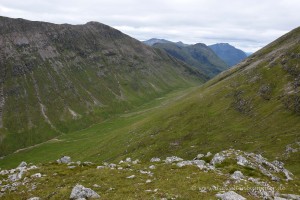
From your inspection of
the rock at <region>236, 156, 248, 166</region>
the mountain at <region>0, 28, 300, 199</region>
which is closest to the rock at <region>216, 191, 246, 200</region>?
the mountain at <region>0, 28, 300, 199</region>

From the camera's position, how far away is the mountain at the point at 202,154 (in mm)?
31594

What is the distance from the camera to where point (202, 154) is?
2100 inches

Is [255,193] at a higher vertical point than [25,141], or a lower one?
higher

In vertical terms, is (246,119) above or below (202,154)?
below

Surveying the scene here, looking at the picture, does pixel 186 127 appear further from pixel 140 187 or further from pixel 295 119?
pixel 140 187

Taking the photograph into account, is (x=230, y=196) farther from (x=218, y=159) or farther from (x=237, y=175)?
(x=218, y=159)

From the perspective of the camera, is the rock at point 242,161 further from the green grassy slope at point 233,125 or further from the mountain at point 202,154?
the green grassy slope at point 233,125

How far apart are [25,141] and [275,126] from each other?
157 meters

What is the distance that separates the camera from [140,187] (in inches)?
1247


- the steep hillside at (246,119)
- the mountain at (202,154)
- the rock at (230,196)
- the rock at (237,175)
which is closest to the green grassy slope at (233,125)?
the steep hillside at (246,119)

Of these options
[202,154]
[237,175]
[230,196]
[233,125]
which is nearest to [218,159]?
[202,154]

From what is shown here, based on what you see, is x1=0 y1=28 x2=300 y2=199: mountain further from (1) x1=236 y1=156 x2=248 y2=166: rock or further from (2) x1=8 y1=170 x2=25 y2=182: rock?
(1) x1=236 y1=156 x2=248 y2=166: rock

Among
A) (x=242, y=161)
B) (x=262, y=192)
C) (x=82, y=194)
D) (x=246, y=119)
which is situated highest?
(x=82, y=194)

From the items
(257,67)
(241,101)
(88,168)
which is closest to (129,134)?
(241,101)
